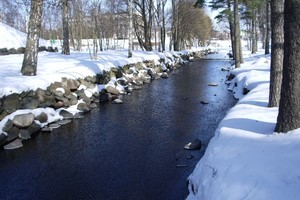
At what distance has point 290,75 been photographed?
235 inches

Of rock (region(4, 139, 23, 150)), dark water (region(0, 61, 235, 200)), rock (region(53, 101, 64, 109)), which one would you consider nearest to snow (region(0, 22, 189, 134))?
rock (region(53, 101, 64, 109))

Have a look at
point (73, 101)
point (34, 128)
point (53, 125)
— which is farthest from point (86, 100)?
point (34, 128)

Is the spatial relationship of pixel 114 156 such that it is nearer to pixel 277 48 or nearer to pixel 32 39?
pixel 277 48

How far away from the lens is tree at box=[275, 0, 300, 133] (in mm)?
5762

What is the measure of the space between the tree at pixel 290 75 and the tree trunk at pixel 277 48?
2.71 m

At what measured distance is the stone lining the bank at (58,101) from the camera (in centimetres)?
1094

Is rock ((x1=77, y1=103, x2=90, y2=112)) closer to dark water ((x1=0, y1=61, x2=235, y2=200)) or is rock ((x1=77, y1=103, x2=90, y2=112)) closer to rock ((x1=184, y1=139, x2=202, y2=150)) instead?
dark water ((x1=0, y1=61, x2=235, y2=200))

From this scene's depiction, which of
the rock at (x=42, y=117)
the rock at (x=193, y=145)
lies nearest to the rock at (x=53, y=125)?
the rock at (x=42, y=117)

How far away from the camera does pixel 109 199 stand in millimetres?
6930

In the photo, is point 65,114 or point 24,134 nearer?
point 24,134

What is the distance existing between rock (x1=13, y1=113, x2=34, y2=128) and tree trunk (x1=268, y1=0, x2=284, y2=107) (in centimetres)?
842

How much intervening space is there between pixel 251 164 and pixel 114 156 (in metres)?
5.14

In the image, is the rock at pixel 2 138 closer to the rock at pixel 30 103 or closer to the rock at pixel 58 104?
the rock at pixel 30 103

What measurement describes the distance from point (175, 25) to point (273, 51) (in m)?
35.9
